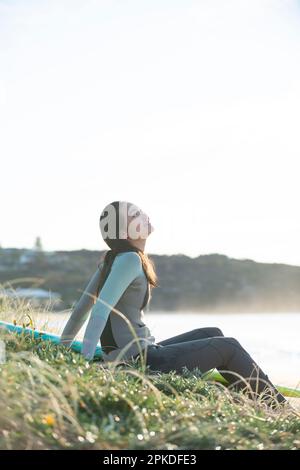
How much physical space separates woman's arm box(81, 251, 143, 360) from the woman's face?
137 millimetres

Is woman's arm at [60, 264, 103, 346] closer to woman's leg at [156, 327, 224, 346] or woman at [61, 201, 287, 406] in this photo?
woman at [61, 201, 287, 406]

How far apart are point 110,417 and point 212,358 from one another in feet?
4.36

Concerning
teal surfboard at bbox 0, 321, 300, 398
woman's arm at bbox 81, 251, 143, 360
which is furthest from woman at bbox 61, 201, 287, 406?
teal surfboard at bbox 0, 321, 300, 398

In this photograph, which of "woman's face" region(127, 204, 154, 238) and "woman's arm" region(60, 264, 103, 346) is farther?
"woman's arm" region(60, 264, 103, 346)

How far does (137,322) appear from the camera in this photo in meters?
3.43

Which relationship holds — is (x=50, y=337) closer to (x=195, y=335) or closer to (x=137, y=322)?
(x=137, y=322)

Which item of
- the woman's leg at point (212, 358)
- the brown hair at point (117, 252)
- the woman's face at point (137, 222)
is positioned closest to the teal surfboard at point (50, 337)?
the woman's leg at point (212, 358)

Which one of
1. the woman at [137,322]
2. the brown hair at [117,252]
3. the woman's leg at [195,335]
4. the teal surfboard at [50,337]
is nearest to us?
the woman at [137,322]

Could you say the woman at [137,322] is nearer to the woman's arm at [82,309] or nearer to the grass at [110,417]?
the woman's arm at [82,309]

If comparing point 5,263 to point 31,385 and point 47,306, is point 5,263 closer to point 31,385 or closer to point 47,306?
point 47,306

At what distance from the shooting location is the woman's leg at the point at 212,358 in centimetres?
339

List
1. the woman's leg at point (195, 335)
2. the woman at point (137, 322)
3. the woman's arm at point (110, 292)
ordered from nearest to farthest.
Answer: the woman's arm at point (110, 292) < the woman at point (137, 322) < the woman's leg at point (195, 335)

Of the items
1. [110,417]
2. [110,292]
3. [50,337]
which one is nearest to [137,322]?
[110,292]

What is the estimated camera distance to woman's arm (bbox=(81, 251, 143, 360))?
Answer: 10.4ft
